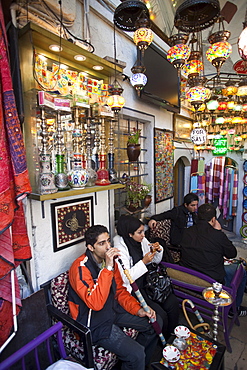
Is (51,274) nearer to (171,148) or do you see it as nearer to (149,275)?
(149,275)

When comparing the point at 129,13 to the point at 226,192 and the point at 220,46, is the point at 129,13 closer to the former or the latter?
the point at 220,46

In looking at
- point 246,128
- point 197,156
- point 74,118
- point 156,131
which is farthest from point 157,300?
point 246,128

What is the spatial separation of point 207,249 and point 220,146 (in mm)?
5667

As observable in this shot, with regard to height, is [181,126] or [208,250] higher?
[181,126]

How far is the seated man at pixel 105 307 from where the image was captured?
1737mm

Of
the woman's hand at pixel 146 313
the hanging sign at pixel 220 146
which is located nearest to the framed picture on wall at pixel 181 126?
the hanging sign at pixel 220 146

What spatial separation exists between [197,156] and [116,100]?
16.3 ft

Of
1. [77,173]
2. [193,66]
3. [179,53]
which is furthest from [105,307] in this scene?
[193,66]

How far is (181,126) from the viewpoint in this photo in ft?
18.3

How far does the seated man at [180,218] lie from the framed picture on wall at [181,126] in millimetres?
2074

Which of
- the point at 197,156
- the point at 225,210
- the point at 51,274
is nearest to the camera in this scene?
the point at 51,274

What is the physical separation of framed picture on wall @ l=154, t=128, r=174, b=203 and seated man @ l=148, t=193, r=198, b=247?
58 centimetres

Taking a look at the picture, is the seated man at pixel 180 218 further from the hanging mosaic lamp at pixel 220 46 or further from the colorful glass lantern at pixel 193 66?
the hanging mosaic lamp at pixel 220 46

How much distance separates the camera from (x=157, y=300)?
230 cm
